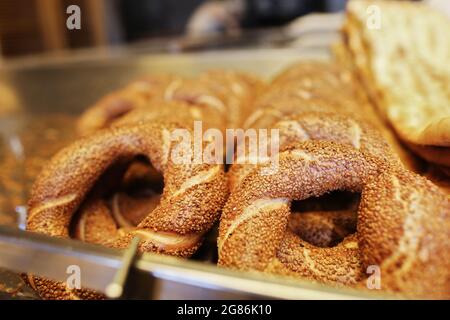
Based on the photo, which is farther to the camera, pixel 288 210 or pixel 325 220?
pixel 325 220

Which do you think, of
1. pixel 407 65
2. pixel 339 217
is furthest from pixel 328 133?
pixel 407 65

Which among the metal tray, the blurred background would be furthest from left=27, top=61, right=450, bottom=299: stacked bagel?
the blurred background

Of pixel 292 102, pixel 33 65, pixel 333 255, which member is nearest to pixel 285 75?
pixel 292 102

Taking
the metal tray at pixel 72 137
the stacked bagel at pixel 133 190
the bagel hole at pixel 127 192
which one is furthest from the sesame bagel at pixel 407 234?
the bagel hole at pixel 127 192

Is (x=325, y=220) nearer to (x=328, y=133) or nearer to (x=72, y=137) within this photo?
(x=328, y=133)

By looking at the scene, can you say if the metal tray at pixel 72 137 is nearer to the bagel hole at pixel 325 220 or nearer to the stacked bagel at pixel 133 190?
the stacked bagel at pixel 133 190
